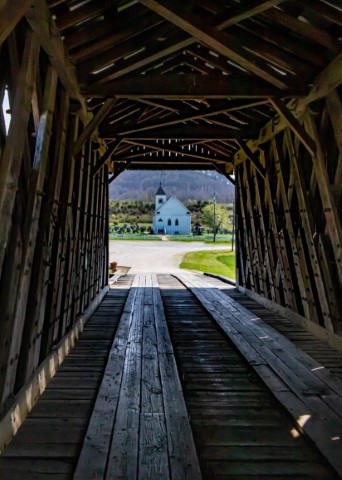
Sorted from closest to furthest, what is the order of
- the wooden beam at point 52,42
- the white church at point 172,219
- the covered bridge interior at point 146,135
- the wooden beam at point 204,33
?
the covered bridge interior at point 146,135
the wooden beam at point 52,42
the wooden beam at point 204,33
the white church at point 172,219

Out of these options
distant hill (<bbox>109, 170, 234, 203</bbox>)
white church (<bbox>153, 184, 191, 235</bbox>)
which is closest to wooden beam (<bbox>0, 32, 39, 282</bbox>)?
white church (<bbox>153, 184, 191, 235</bbox>)

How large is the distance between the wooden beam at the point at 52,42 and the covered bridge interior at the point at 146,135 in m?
0.01

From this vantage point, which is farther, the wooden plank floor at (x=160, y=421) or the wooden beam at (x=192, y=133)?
the wooden beam at (x=192, y=133)

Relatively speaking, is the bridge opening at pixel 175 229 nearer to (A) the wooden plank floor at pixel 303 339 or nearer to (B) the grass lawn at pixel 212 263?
(B) the grass lawn at pixel 212 263

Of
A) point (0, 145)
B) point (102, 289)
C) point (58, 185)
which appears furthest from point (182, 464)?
point (102, 289)

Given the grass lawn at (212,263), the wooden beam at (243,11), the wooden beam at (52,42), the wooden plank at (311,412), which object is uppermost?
the wooden beam at (243,11)

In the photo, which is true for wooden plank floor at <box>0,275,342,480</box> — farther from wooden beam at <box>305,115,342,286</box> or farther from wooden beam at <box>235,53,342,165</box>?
wooden beam at <box>235,53,342,165</box>

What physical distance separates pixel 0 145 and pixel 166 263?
20.3 metres

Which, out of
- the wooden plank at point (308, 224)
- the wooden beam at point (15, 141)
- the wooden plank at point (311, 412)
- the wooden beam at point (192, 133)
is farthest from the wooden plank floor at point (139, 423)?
the wooden beam at point (192, 133)

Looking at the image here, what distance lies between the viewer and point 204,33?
11.0 feet

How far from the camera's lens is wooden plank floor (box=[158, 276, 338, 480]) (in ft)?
7.29

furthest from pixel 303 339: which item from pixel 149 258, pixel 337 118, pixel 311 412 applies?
pixel 149 258

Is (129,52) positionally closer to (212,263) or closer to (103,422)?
(103,422)

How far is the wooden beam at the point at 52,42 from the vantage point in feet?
8.82
